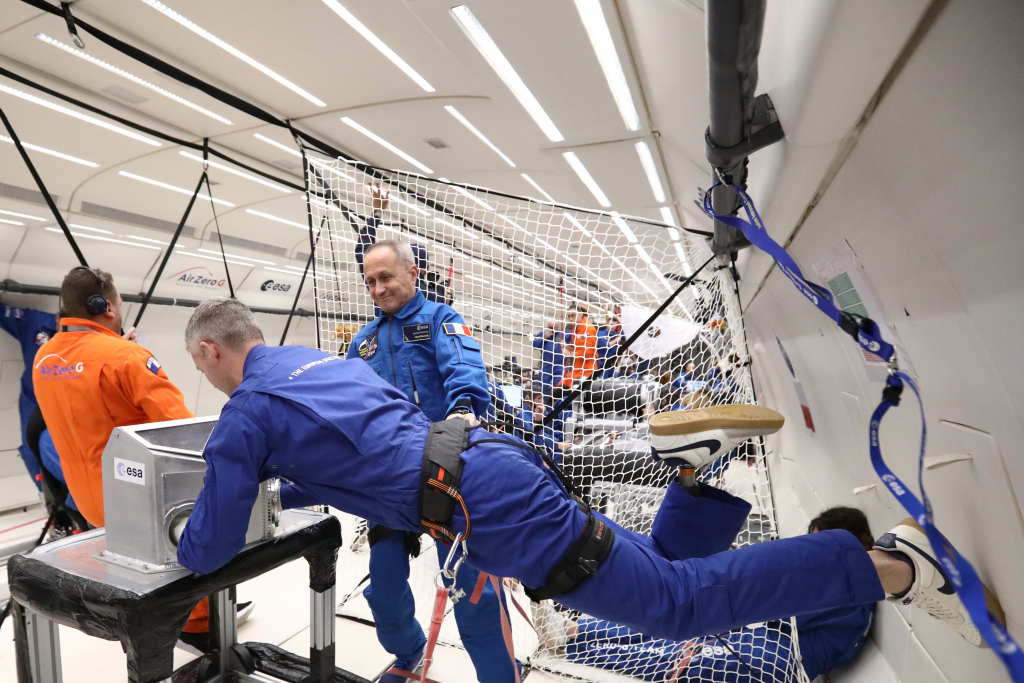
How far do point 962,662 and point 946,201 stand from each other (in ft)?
4.58

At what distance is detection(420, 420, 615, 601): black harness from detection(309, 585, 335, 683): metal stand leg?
0.93 m

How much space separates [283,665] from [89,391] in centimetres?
155

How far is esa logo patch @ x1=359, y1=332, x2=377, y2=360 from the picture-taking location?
8.75ft

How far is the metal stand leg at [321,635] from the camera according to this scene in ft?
7.43

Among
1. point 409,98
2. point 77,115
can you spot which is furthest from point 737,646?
point 77,115

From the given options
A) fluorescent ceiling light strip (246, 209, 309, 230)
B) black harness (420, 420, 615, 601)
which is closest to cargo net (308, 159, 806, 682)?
black harness (420, 420, 615, 601)

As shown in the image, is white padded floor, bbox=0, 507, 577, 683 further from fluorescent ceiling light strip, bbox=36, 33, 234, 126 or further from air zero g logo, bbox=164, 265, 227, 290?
air zero g logo, bbox=164, 265, 227, 290

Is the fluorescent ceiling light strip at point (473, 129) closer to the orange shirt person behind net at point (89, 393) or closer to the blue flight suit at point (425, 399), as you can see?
the blue flight suit at point (425, 399)

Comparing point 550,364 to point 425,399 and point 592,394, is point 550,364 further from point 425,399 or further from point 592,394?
point 425,399

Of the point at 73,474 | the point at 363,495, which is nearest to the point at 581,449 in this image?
the point at 363,495

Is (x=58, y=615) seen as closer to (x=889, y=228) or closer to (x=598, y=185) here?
(x=889, y=228)

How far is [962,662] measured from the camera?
5.11 ft

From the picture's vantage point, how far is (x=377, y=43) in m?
3.72

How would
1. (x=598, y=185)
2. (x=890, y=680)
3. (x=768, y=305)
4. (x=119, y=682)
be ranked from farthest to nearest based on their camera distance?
(x=598, y=185), (x=768, y=305), (x=119, y=682), (x=890, y=680)
